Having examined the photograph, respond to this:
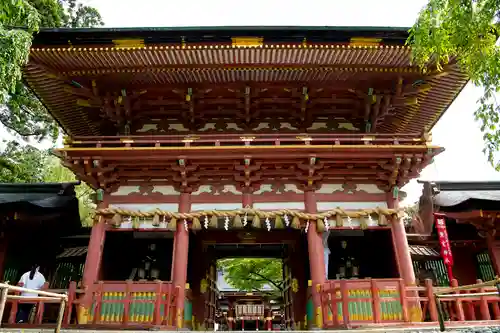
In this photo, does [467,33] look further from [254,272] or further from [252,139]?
[254,272]

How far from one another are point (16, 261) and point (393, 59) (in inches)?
494

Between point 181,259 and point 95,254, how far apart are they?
216 cm


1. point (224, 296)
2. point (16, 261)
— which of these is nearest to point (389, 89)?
point (16, 261)

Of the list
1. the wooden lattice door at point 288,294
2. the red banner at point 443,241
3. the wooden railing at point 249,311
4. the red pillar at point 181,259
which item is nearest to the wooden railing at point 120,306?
the red pillar at point 181,259

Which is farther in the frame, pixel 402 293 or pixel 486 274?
pixel 486 274

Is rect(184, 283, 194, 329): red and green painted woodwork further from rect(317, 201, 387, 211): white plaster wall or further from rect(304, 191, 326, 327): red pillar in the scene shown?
rect(317, 201, 387, 211): white plaster wall

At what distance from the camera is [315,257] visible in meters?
9.49

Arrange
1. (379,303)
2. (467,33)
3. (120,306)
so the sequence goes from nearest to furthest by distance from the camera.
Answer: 1. (467,33)
2. (379,303)
3. (120,306)

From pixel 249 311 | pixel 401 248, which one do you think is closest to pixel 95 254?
pixel 249 311

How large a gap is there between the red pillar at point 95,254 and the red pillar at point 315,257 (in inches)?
206

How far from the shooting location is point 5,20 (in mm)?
6426

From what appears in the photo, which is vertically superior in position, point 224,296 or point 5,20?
point 5,20

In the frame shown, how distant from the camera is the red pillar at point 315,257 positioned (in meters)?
9.06

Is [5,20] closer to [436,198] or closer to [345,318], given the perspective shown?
[345,318]
